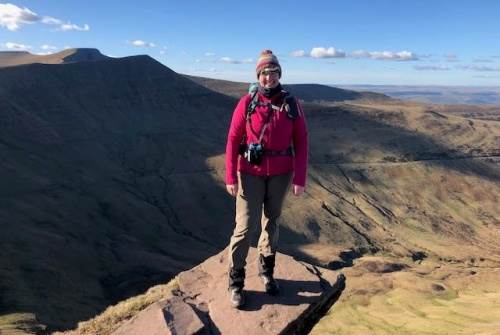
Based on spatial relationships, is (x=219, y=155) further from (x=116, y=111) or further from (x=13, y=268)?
(x=13, y=268)

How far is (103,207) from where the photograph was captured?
66438 millimetres

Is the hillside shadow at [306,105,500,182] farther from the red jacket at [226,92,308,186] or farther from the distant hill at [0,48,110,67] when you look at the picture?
the distant hill at [0,48,110,67]

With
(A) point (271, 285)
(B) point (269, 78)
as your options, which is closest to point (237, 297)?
(A) point (271, 285)

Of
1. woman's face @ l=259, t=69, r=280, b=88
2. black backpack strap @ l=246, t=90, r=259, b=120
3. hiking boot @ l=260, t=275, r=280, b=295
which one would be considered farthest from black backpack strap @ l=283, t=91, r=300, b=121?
hiking boot @ l=260, t=275, r=280, b=295

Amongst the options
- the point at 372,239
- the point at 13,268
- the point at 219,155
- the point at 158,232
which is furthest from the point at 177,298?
the point at 219,155

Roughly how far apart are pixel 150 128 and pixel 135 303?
9360 cm

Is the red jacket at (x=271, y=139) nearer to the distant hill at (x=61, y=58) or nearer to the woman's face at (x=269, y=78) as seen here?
the woman's face at (x=269, y=78)

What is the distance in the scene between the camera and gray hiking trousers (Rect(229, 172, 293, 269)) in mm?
9312

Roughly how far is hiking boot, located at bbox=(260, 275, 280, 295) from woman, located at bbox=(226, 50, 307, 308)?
24.2 inches

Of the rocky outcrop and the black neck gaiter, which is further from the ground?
the black neck gaiter

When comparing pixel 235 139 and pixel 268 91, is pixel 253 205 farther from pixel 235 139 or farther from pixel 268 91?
pixel 268 91

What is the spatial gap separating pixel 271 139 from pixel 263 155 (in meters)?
0.32

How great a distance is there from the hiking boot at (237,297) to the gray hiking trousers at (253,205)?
46 centimetres

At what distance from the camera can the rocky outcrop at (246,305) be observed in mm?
9234
